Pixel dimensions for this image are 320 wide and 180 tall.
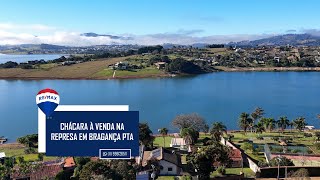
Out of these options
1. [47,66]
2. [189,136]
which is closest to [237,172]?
[189,136]

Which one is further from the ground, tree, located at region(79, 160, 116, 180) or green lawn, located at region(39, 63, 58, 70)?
green lawn, located at region(39, 63, 58, 70)

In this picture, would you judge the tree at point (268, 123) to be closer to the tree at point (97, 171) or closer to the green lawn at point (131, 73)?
the tree at point (97, 171)

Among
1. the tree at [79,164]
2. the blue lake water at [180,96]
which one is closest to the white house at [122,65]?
the blue lake water at [180,96]

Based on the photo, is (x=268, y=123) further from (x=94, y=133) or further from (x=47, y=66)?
(x=47, y=66)

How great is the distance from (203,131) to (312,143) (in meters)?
10.6

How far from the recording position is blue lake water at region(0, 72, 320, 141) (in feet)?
183

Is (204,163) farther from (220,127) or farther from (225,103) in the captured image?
(225,103)

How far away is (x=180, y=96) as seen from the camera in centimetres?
7506

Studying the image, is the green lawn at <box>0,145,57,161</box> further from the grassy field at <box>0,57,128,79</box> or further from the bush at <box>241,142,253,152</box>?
the grassy field at <box>0,57,128,79</box>

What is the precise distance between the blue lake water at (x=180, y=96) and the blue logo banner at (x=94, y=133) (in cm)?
3538

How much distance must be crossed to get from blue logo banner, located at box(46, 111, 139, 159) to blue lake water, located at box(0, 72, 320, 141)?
116 feet

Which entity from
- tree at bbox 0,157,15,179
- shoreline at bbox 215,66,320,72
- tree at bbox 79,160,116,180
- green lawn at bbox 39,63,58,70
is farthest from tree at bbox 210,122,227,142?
shoreline at bbox 215,66,320,72

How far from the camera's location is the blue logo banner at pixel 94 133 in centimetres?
1164

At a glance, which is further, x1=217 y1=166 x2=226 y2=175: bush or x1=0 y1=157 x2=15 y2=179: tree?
x1=217 y1=166 x2=226 y2=175: bush
